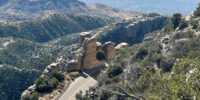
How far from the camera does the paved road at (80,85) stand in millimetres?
35950

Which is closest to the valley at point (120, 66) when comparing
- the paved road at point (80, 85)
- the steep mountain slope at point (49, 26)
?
the paved road at point (80, 85)

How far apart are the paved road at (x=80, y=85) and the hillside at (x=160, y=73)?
3.08 meters

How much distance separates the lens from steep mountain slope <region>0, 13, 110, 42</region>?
527 ft

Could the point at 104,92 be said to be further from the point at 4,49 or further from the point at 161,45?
the point at 4,49

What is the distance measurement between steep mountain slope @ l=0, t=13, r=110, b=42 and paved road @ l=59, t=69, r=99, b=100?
12271cm

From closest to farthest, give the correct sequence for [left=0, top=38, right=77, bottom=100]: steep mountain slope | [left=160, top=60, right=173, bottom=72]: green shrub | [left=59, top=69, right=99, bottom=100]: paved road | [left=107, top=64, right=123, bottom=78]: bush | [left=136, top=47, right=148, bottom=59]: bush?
1. [left=160, top=60, right=173, bottom=72]: green shrub
2. [left=59, top=69, right=99, bottom=100]: paved road
3. [left=107, top=64, right=123, bottom=78]: bush
4. [left=136, top=47, right=148, bottom=59]: bush
5. [left=0, top=38, right=77, bottom=100]: steep mountain slope

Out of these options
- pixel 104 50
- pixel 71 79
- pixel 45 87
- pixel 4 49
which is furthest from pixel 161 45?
pixel 4 49

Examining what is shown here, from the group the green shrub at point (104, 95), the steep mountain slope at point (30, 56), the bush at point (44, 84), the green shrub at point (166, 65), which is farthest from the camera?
the steep mountain slope at point (30, 56)

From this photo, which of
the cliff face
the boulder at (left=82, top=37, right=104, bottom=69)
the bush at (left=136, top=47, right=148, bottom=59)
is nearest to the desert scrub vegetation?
the boulder at (left=82, top=37, right=104, bottom=69)

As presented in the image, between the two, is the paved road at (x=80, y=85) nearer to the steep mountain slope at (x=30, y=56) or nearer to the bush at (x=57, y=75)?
the bush at (x=57, y=75)

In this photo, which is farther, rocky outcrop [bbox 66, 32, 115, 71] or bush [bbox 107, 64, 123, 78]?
rocky outcrop [bbox 66, 32, 115, 71]

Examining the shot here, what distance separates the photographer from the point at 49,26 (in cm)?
17975

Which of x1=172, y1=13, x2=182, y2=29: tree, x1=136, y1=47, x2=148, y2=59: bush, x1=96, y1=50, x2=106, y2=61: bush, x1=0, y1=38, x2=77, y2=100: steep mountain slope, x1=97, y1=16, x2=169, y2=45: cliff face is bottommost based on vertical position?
x1=0, y1=38, x2=77, y2=100: steep mountain slope

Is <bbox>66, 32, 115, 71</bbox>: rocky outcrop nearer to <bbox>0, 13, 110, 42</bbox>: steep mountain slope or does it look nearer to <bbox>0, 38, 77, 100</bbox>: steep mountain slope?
<bbox>0, 38, 77, 100</bbox>: steep mountain slope
